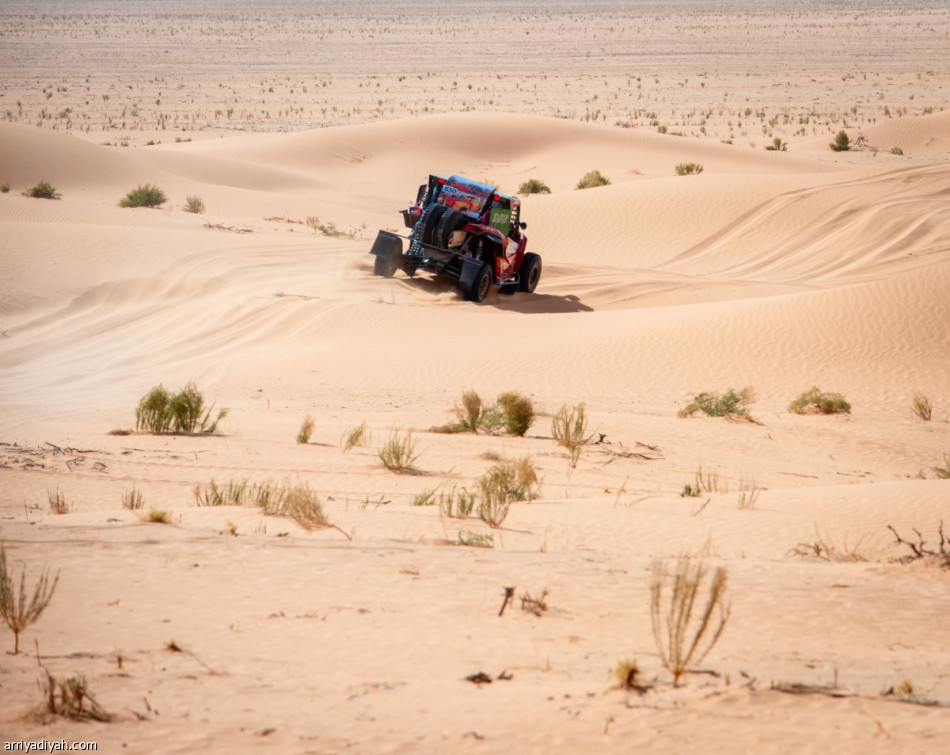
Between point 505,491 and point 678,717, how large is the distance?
399 centimetres

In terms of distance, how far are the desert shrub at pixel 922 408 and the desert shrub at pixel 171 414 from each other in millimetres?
8948

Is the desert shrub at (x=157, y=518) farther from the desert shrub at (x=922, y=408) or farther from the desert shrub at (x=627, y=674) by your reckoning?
the desert shrub at (x=922, y=408)

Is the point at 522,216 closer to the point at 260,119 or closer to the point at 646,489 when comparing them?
the point at 646,489

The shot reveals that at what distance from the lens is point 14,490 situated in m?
8.32

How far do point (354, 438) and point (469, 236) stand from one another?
839 cm

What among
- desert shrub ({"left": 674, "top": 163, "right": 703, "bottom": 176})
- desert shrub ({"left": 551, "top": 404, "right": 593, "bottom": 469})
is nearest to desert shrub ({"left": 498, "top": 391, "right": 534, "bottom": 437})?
desert shrub ({"left": 551, "top": 404, "right": 593, "bottom": 469})

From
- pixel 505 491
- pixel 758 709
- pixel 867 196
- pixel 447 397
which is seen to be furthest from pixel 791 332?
pixel 758 709

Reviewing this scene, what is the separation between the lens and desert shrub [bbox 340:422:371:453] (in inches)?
395

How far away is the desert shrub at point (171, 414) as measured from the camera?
1073cm

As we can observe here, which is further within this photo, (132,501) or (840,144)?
(840,144)

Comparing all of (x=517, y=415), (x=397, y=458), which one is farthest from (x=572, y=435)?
(x=397, y=458)

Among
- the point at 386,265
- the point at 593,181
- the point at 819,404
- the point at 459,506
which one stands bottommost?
the point at 459,506

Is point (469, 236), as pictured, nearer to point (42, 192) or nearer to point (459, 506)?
point (459, 506)

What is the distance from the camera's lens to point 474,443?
10797mm
